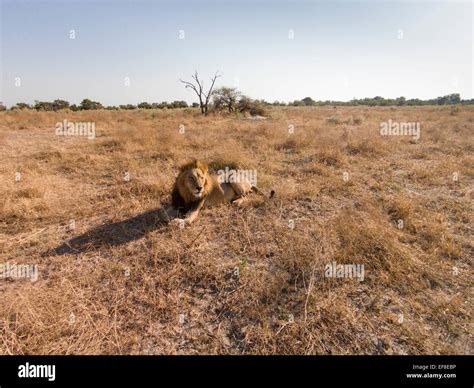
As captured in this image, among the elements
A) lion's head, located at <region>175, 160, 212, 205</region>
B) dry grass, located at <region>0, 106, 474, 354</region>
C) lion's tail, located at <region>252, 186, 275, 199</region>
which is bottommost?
dry grass, located at <region>0, 106, 474, 354</region>

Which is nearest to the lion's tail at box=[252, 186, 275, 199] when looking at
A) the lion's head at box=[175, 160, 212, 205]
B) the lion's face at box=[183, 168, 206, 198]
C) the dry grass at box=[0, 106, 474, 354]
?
the dry grass at box=[0, 106, 474, 354]

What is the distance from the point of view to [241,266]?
10.8 feet

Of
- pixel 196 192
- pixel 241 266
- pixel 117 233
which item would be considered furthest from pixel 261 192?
pixel 117 233

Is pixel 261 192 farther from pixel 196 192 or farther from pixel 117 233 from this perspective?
pixel 117 233

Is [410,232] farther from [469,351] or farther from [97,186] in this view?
[97,186]

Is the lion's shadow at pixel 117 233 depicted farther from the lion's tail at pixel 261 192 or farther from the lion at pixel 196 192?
the lion's tail at pixel 261 192

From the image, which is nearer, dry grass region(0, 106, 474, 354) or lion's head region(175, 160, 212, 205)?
dry grass region(0, 106, 474, 354)

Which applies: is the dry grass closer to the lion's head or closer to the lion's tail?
the lion's tail

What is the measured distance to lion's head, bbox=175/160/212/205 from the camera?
4129 millimetres

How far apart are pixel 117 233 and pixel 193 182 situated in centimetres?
141

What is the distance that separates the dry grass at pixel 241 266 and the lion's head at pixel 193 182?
0.51 m

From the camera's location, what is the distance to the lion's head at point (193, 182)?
13.5 feet

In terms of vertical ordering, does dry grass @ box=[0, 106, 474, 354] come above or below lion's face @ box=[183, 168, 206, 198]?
below
